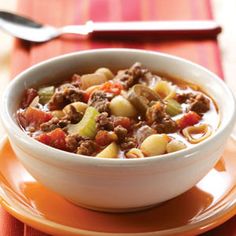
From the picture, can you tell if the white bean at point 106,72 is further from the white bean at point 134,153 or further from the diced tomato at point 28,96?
the white bean at point 134,153

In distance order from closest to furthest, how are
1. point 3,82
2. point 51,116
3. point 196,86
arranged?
point 51,116
point 196,86
point 3,82

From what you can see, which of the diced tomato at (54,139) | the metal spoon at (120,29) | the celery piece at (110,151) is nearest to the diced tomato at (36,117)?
the diced tomato at (54,139)

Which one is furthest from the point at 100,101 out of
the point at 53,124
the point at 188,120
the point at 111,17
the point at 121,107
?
the point at 111,17

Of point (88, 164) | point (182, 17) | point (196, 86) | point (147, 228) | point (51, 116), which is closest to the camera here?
point (88, 164)

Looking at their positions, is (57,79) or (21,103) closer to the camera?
(21,103)

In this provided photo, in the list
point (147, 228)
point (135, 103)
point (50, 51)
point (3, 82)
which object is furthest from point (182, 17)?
point (147, 228)

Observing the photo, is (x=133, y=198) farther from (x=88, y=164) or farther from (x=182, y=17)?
(x=182, y=17)

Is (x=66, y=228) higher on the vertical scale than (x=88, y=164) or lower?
lower
